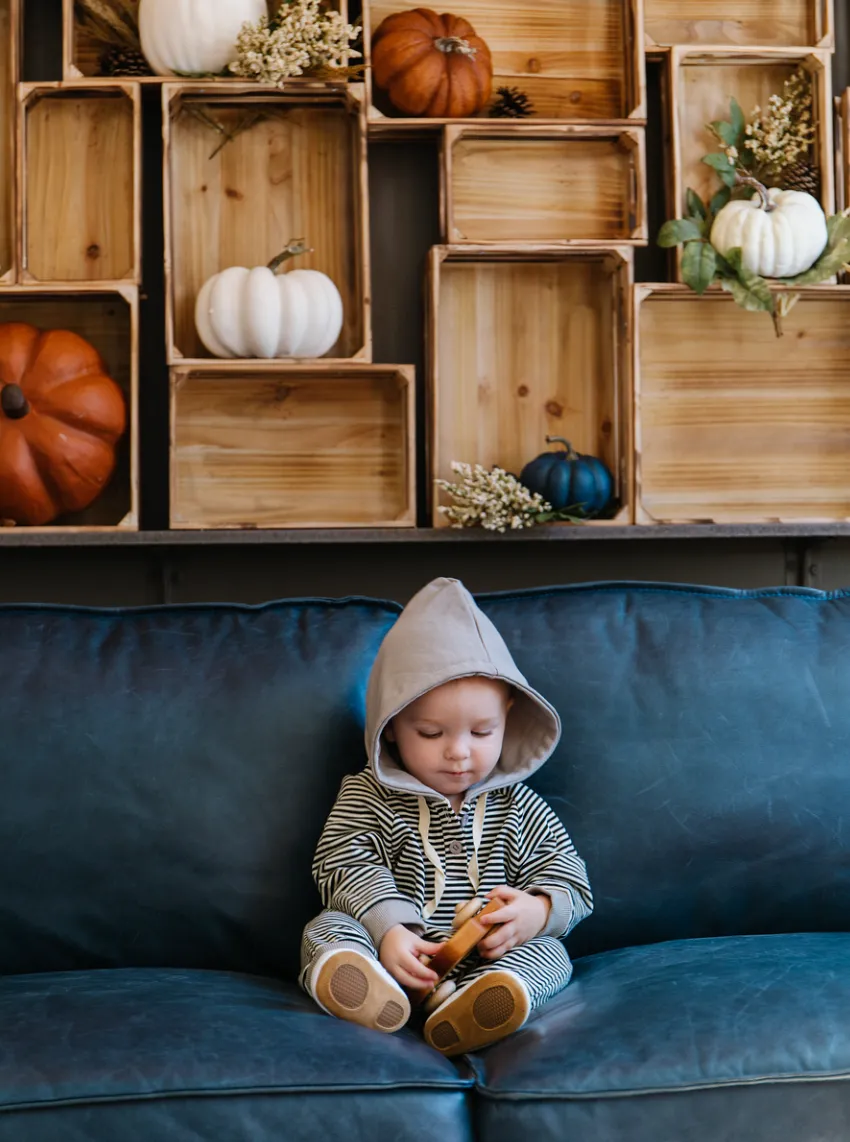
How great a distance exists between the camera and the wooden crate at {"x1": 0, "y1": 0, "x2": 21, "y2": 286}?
215 cm

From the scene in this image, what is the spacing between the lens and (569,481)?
2.06m

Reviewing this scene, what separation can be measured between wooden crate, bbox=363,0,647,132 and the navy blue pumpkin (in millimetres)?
678

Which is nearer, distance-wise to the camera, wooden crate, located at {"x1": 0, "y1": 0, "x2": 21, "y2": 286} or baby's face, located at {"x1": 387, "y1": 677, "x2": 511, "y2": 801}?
baby's face, located at {"x1": 387, "y1": 677, "x2": 511, "y2": 801}

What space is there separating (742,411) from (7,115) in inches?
58.5

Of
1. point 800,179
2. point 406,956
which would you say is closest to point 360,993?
point 406,956

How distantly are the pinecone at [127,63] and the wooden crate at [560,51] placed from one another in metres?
0.60

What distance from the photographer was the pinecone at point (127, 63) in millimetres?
2131

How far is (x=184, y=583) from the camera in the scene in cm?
224

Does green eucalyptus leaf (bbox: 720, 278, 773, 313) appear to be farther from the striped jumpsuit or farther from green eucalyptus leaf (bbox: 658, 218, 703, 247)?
the striped jumpsuit

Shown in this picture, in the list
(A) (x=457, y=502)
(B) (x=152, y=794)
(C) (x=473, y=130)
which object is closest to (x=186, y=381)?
(A) (x=457, y=502)

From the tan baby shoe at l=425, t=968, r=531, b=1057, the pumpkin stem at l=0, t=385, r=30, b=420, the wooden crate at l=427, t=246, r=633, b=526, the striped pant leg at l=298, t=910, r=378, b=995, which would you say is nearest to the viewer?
the tan baby shoe at l=425, t=968, r=531, b=1057

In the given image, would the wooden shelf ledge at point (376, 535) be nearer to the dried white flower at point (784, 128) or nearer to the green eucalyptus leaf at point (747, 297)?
the green eucalyptus leaf at point (747, 297)

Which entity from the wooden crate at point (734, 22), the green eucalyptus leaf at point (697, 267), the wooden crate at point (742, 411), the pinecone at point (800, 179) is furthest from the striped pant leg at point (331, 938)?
the wooden crate at point (734, 22)

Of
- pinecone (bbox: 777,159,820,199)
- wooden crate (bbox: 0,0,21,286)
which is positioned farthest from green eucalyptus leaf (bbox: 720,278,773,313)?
wooden crate (bbox: 0,0,21,286)
